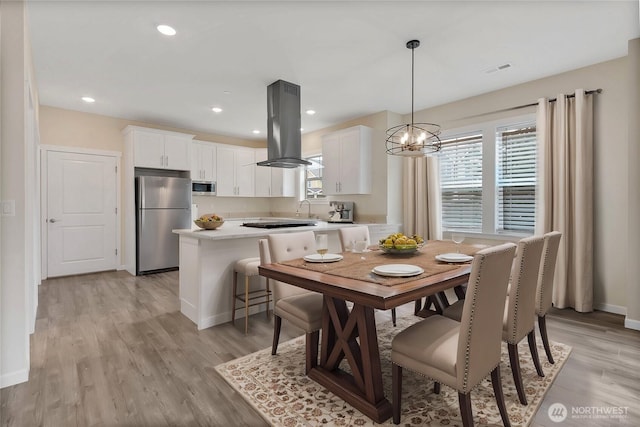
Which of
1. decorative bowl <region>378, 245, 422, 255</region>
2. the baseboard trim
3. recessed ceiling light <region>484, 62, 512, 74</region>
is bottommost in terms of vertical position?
the baseboard trim

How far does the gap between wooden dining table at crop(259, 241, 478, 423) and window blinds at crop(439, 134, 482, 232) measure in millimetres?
2560

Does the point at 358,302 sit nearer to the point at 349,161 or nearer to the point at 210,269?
the point at 210,269

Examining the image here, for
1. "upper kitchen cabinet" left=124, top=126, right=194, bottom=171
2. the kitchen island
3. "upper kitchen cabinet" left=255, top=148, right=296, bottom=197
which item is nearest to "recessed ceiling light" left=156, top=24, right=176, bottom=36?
the kitchen island

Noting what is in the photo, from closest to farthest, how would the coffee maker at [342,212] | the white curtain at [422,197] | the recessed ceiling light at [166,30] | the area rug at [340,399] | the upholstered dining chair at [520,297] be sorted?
the area rug at [340,399] → the upholstered dining chair at [520,297] → the recessed ceiling light at [166,30] → the white curtain at [422,197] → the coffee maker at [342,212]

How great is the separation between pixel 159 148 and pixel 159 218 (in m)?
1.18

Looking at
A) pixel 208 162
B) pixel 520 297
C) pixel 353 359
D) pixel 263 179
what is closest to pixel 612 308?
pixel 520 297

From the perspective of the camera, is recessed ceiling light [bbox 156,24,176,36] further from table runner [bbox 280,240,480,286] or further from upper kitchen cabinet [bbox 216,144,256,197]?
upper kitchen cabinet [bbox 216,144,256,197]

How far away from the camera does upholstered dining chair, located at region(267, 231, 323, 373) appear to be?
214 cm

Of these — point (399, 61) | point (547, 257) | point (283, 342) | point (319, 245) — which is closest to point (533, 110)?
point (399, 61)

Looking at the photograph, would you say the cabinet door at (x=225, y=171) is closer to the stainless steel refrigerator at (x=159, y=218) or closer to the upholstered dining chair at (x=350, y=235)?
the stainless steel refrigerator at (x=159, y=218)

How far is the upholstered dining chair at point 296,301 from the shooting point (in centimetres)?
214

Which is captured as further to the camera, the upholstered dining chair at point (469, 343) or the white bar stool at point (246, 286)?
the white bar stool at point (246, 286)

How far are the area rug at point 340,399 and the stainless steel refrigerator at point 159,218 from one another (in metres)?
3.57

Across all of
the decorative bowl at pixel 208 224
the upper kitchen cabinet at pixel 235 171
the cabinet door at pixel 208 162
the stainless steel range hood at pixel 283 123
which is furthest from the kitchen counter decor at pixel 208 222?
the upper kitchen cabinet at pixel 235 171
